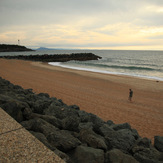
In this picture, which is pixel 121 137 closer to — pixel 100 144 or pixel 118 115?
pixel 100 144

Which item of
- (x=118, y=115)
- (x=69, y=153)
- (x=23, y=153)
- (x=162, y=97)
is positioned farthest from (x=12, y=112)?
(x=162, y=97)

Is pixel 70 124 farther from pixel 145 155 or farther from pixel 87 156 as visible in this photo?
pixel 145 155

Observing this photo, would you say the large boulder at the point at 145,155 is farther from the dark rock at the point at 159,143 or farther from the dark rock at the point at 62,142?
the dark rock at the point at 62,142

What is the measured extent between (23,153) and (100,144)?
1.75 m

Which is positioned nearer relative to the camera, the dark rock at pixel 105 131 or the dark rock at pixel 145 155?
the dark rock at pixel 145 155

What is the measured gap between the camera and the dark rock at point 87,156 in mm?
2686

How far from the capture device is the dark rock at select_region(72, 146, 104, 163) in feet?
8.81

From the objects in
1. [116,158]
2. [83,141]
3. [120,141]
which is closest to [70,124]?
[83,141]

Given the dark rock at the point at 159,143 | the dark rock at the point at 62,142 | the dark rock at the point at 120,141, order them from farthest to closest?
1. the dark rock at the point at 159,143
2. the dark rock at the point at 120,141
3. the dark rock at the point at 62,142

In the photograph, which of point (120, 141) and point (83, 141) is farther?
point (120, 141)

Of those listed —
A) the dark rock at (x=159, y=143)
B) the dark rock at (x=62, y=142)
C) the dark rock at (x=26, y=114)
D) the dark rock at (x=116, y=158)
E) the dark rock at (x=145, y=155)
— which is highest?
the dark rock at (x=26, y=114)

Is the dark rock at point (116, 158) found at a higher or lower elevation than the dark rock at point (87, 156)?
→ lower

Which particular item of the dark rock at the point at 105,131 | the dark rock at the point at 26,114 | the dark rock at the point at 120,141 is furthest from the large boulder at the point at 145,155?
the dark rock at the point at 26,114

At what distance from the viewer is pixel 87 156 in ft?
8.91
